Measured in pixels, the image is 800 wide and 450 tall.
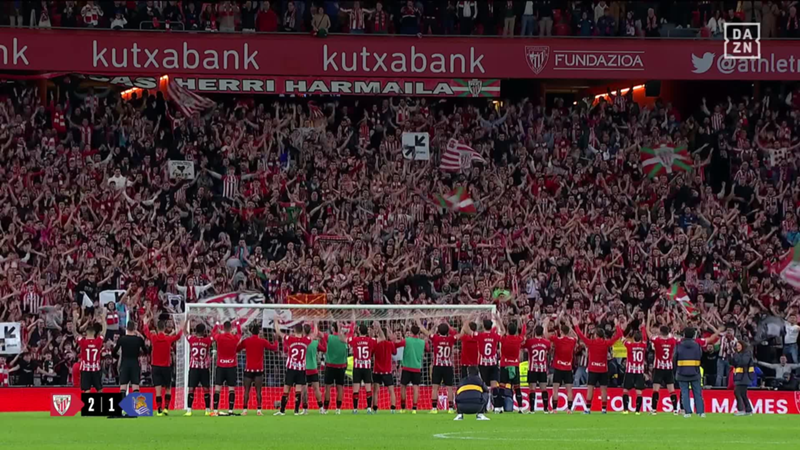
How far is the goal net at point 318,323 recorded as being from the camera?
2911 cm

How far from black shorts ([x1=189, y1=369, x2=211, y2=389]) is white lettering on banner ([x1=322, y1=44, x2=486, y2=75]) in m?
11.3

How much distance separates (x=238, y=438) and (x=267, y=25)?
719 inches

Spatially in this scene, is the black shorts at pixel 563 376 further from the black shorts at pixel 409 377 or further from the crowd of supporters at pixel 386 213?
the crowd of supporters at pixel 386 213

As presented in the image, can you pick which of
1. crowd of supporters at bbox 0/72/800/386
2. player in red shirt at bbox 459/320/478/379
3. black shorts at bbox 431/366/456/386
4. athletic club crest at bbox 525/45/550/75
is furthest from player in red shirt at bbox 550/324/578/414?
athletic club crest at bbox 525/45/550/75

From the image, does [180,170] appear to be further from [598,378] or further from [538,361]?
[598,378]

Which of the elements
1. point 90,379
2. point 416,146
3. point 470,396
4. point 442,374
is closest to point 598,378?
point 442,374

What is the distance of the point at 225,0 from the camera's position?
3691 centimetres

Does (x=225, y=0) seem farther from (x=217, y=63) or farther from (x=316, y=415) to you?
(x=316, y=415)

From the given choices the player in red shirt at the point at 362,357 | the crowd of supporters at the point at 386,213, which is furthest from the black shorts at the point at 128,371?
the player in red shirt at the point at 362,357

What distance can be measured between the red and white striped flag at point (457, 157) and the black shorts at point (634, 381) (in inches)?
437

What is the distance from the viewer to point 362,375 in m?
26.8

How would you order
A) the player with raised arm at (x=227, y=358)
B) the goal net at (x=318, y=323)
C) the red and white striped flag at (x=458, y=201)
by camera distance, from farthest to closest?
the red and white striped flag at (x=458, y=201)
the goal net at (x=318, y=323)
the player with raised arm at (x=227, y=358)

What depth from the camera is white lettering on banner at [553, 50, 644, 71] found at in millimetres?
36844

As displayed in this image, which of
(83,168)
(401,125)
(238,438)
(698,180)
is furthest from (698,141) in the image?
(238,438)
